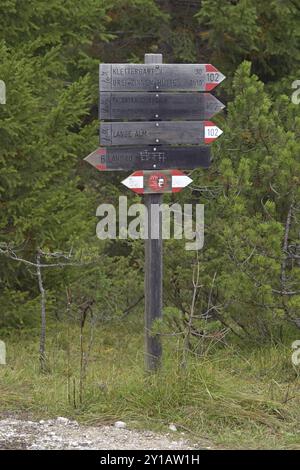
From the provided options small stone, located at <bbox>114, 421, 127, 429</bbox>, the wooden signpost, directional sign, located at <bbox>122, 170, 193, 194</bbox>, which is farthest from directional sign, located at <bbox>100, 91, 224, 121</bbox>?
small stone, located at <bbox>114, 421, 127, 429</bbox>

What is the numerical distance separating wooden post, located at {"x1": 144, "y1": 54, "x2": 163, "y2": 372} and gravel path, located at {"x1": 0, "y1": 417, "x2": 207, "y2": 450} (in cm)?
112

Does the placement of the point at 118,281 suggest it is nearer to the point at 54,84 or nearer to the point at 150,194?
the point at 54,84

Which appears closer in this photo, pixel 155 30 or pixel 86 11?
pixel 86 11

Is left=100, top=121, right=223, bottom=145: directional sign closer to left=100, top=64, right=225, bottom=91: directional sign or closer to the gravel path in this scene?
left=100, top=64, right=225, bottom=91: directional sign

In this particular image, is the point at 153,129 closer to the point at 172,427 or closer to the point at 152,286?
the point at 152,286

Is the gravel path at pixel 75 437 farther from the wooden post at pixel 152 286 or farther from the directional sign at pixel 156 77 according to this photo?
the directional sign at pixel 156 77

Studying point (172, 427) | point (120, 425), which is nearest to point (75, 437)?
point (120, 425)

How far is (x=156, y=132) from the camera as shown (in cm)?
765

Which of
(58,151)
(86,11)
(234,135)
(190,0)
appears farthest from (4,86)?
(190,0)

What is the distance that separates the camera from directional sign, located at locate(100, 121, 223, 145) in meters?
7.60

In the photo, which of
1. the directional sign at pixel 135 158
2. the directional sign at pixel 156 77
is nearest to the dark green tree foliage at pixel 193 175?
the directional sign at pixel 135 158

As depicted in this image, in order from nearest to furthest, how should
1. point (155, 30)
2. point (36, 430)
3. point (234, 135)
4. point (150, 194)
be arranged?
point (36, 430), point (150, 194), point (234, 135), point (155, 30)

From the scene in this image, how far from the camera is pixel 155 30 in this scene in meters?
13.5

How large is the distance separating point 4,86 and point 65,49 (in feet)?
9.29
